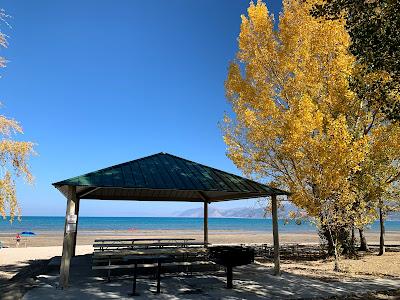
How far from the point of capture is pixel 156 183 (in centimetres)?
930

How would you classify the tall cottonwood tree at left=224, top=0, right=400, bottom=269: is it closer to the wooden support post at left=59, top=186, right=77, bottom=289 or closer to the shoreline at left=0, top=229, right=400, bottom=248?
the wooden support post at left=59, top=186, right=77, bottom=289

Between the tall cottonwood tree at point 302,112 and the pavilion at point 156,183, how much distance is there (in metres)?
1.72

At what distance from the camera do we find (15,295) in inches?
272

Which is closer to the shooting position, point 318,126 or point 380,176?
point 318,126

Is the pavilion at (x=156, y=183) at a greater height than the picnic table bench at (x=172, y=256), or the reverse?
the pavilion at (x=156, y=183)

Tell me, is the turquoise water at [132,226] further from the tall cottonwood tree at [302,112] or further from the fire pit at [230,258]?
the fire pit at [230,258]

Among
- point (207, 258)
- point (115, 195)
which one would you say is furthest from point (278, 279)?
point (115, 195)

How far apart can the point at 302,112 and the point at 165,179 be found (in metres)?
5.00

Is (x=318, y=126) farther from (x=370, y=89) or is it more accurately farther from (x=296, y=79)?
(x=370, y=89)

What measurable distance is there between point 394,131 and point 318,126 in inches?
124

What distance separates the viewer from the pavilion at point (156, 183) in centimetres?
848

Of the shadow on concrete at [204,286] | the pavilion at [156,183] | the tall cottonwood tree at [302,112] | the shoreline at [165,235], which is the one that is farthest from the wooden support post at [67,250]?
the shoreline at [165,235]

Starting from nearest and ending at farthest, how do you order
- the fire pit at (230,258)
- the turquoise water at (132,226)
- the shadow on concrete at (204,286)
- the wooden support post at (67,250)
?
the shadow on concrete at (204,286), the wooden support post at (67,250), the fire pit at (230,258), the turquoise water at (132,226)

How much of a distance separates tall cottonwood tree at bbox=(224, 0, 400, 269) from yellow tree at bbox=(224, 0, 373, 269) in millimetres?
32
